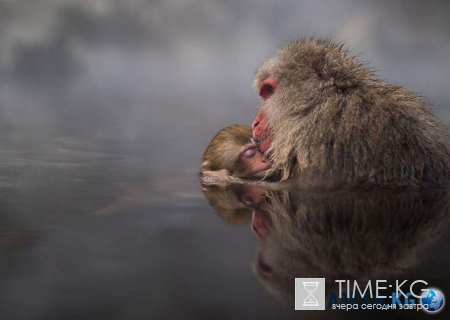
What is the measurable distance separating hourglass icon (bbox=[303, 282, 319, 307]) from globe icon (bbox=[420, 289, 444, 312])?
0.27m

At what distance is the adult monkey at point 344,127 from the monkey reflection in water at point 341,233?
12 centimetres

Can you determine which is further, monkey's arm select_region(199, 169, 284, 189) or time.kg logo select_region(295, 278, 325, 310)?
monkey's arm select_region(199, 169, 284, 189)

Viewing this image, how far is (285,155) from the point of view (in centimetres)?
289

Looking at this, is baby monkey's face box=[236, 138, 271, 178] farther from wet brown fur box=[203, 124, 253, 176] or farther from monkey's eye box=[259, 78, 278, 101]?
monkey's eye box=[259, 78, 278, 101]

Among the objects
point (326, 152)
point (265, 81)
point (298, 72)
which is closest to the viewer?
point (326, 152)

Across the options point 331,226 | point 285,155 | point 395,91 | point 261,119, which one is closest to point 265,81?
point 261,119

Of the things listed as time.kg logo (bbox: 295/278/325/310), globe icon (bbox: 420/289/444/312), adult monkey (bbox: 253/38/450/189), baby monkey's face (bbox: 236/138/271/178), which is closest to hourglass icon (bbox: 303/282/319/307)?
time.kg logo (bbox: 295/278/325/310)

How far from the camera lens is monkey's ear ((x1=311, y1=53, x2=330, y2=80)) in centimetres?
297

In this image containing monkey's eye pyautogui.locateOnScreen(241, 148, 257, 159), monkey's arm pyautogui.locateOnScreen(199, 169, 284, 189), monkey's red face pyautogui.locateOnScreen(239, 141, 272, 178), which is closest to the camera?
monkey's arm pyautogui.locateOnScreen(199, 169, 284, 189)

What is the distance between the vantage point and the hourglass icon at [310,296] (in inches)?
49.6

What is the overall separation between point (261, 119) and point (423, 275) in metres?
1.98

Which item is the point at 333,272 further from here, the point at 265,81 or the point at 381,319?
→ the point at 265,81

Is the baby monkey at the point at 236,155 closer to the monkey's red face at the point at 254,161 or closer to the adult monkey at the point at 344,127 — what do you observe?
the monkey's red face at the point at 254,161

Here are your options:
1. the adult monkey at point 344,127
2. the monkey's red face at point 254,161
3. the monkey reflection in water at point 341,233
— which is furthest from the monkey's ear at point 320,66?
the monkey reflection in water at point 341,233
